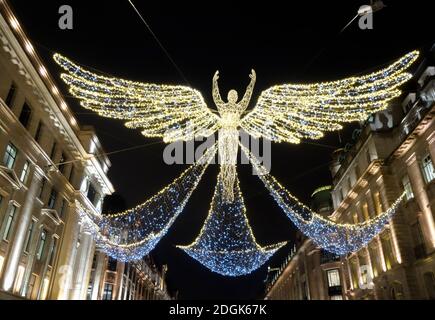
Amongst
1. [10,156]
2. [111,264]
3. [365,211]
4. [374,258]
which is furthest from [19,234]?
[111,264]

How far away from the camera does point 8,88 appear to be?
2070 cm

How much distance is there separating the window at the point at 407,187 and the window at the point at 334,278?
2411cm

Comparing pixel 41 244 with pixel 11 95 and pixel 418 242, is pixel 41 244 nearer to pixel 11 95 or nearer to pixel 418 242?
pixel 11 95

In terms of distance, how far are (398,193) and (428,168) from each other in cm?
448

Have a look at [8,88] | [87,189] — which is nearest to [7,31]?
[8,88]

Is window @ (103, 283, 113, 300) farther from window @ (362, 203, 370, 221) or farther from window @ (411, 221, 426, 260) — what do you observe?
window @ (411, 221, 426, 260)

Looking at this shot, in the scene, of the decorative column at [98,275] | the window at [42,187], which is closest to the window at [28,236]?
the window at [42,187]

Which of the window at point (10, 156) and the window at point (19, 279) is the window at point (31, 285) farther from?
the window at point (10, 156)

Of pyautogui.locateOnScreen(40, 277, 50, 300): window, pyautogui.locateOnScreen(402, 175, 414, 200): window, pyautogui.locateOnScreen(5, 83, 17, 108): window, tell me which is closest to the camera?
pyautogui.locateOnScreen(5, 83, 17, 108): window

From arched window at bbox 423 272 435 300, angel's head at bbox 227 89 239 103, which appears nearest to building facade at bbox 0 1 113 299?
angel's head at bbox 227 89 239 103

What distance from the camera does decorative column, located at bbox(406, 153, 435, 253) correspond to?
73.0ft

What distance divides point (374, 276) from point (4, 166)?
27.4 meters

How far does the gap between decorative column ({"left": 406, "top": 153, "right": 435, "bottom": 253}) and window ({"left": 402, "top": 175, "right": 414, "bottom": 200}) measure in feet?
1.92

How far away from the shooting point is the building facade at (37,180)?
20.4 metres
